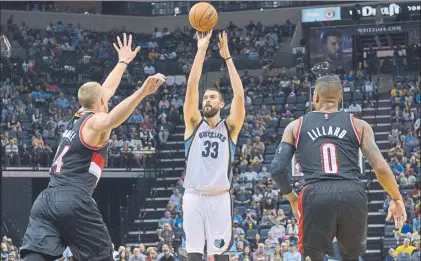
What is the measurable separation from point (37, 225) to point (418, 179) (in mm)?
20090

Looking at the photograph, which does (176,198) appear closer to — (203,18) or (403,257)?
(403,257)

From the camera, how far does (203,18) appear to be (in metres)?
12.6

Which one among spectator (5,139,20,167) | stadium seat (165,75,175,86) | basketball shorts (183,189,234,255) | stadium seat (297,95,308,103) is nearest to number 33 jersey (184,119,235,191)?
basketball shorts (183,189,234,255)

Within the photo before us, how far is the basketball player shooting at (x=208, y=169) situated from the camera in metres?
11.1

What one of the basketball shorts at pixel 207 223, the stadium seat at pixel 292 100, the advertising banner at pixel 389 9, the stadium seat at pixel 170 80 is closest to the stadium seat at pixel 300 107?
the stadium seat at pixel 292 100

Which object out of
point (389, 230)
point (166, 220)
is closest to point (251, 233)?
point (166, 220)

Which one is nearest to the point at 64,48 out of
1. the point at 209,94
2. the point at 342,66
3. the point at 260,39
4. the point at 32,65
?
the point at 32,65

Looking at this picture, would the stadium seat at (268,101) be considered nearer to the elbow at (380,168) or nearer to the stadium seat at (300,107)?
the stadium seat at (300,107)

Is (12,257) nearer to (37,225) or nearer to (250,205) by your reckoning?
(250,205)

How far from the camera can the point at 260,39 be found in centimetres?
3869

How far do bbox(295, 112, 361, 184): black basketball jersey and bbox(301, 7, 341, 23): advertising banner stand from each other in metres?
29.9

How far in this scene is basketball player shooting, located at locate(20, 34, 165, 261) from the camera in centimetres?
888

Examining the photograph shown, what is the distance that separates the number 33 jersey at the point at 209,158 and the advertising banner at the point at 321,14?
90.5 feet

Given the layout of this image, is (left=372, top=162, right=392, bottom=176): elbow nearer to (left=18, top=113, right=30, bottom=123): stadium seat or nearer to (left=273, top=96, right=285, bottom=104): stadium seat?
(left=18, top=113, right=30, bottom=123): stadium seat
